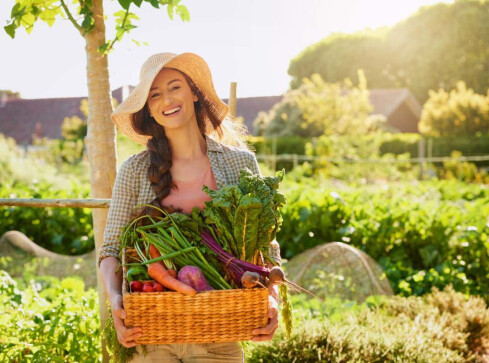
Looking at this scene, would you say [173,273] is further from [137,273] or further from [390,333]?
[390,333]

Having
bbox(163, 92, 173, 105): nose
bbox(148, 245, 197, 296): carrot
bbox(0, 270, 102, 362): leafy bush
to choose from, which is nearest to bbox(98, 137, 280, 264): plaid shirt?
bbox(163, 92, 173, 105): nose

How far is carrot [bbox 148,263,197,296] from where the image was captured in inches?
71.9

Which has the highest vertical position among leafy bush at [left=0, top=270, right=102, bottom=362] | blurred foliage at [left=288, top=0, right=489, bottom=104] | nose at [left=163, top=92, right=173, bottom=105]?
blurred foliage at [left=288, top=0, right=489, bottom=104]

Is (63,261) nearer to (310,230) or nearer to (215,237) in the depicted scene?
(310,230)

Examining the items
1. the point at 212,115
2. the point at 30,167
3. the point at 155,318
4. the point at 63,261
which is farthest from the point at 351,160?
the point at 155,318

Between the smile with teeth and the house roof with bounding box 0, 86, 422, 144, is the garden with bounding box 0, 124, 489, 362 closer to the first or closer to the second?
the smile with teeth

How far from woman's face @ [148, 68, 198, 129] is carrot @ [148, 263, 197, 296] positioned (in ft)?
2.19

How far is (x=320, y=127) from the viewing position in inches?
813

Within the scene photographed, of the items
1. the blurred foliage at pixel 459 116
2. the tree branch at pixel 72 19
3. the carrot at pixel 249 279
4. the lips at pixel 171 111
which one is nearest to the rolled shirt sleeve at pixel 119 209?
the lips at pixel 171 111

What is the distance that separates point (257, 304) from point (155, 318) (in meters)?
0.34

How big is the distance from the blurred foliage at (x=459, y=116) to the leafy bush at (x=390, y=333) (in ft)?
57.5

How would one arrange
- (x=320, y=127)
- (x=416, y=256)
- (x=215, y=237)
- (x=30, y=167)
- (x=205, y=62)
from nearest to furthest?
(x=215, y=237) < (x=205, y=62) < (x=416, y=256) < (x=30, y=167) < (x=320, y=127)

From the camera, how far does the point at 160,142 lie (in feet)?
7.97

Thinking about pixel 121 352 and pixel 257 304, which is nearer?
pixel 257 304
